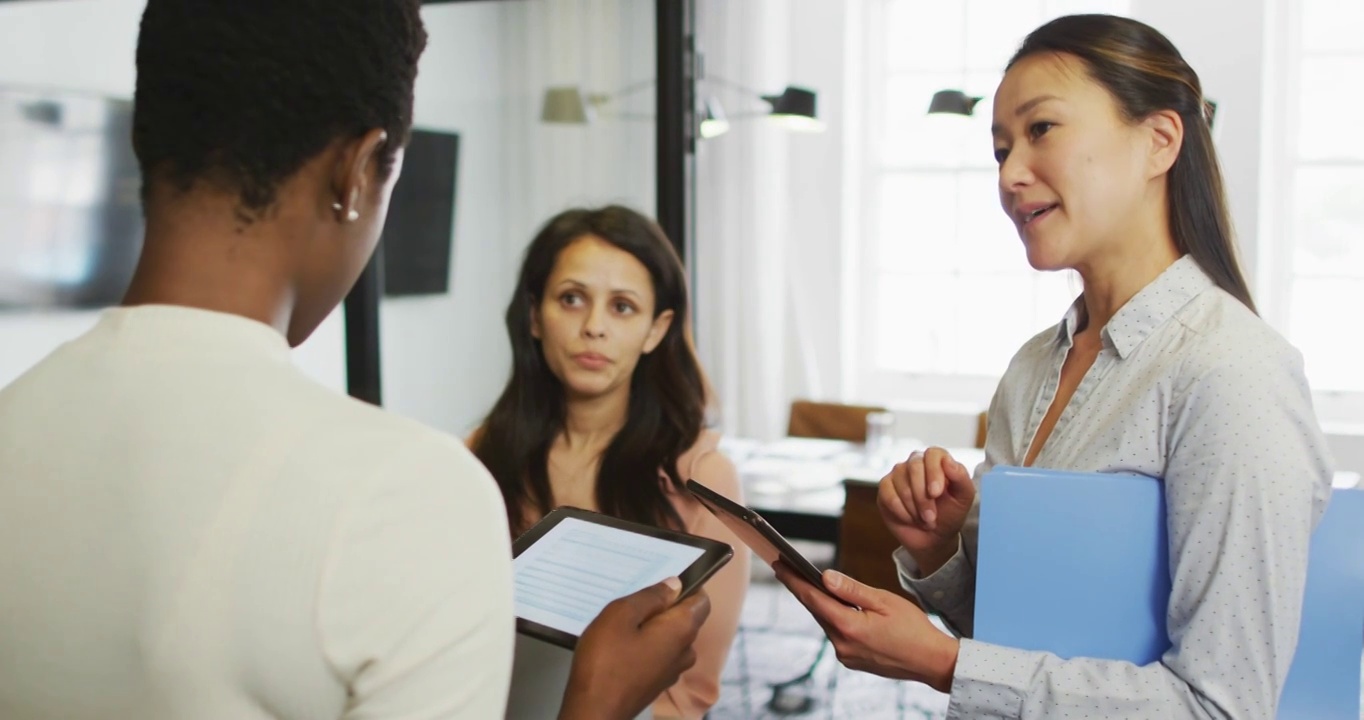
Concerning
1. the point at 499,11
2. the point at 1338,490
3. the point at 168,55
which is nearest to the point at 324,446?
the point at 168,55

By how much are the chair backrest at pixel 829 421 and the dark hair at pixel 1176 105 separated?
10.4 feet

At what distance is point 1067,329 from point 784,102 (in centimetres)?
319

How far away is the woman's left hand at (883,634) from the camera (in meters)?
1.17

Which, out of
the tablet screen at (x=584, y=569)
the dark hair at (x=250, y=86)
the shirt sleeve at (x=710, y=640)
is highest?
the dark hair at (x=250, y=86)

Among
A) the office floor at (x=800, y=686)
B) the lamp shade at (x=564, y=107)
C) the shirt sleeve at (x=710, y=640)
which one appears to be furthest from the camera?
the lamp shade at (x=564, y=107)

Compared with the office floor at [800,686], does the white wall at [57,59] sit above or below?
above

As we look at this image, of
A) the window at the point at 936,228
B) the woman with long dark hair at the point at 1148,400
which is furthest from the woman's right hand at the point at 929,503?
the window at the point at 936,228

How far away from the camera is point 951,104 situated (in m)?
4.18

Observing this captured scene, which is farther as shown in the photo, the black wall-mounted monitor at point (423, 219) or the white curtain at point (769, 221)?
the white curtain at point (769, 221)

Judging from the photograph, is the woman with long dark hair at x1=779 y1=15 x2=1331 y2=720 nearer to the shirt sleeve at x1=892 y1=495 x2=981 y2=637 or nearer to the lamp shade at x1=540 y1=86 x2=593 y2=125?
the shirt sleeve at x1=892 y1=495 x2=981 y2=637

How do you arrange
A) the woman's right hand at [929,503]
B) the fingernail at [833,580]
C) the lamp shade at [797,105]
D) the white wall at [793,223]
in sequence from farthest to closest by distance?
the white wall at [793,223] → the lamp shade at [797,105] → the woman's right hand at [929,503] → the fingernail at [833,580]

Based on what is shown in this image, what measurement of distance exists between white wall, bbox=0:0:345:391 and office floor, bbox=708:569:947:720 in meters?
2.24

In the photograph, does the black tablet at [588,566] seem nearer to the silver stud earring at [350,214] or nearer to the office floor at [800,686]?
the silver stud earring at [350,214]

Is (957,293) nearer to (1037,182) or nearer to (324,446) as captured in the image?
(1037,182)
